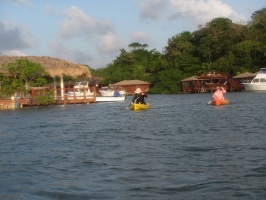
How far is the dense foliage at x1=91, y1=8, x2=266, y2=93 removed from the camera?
227ft

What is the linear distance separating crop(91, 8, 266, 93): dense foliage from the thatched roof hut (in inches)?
1174

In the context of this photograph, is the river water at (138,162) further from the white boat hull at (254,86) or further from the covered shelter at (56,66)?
the white boat hull at (254,86)

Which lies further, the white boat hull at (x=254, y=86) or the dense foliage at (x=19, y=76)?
the white boat hull at (x=254, y=86)

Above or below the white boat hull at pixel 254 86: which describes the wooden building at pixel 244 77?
above

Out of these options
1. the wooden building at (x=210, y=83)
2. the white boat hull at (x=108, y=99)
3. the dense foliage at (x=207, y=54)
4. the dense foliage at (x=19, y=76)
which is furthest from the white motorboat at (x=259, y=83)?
the dense foliage at (x=19, y=76)

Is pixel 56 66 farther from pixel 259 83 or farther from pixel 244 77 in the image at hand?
pixel 244 77

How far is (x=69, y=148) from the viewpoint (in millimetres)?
15156

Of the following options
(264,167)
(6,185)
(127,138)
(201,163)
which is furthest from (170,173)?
(127,138)

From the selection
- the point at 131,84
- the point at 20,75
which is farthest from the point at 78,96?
the point at 131,84

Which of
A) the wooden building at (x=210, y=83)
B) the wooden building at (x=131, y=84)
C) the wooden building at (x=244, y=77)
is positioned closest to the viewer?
the wooden building at (x=244, y=77)

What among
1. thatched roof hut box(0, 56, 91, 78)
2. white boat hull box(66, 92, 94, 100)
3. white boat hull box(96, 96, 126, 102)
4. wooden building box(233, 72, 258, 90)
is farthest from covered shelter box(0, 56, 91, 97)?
wooden building box(233, 72, 258, 90)

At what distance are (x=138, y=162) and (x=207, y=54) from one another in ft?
207

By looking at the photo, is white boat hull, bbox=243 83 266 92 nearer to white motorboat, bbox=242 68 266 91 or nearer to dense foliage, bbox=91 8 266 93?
white motorboat, bbox=242 68 266 91

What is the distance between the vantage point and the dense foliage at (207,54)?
227ft
